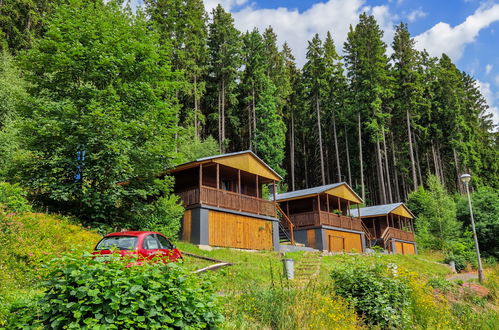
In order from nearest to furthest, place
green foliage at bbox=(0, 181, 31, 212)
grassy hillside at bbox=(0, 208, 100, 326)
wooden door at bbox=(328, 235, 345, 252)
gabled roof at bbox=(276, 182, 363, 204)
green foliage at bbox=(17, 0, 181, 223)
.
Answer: grassy hillside at bbox=(0, 208, 100, 326), green foliage at bbox=(0, 181, 31, 212), green foliage at bbox=(17, 0, 181, 223), wooden door at bbox=(328, 235, 345, 252), gabled roof at bbox=(276, 182, 363, 204)

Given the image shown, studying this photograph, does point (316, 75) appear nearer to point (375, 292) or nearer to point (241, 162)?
point (241, 162)

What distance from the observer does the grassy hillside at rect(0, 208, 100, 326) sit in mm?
8350

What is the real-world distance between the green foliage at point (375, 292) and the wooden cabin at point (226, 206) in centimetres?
1068

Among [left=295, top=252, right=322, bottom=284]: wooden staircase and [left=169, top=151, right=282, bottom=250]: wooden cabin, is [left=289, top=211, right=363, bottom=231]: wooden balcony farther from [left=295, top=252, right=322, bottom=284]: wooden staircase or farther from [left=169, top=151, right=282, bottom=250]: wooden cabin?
[left=295, top=252, right=322, bottom=284]: wooden staircase

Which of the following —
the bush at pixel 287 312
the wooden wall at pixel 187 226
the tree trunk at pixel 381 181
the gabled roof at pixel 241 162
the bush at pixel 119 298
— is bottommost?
the bush at pixel 287 312

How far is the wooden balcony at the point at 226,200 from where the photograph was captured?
19.3m

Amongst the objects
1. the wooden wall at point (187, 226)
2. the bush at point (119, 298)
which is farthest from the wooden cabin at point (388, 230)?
the bush at point (119, 298)

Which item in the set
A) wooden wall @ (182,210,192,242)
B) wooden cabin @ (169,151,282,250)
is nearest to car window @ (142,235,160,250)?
wooden cabin @ (169,151,282,250)

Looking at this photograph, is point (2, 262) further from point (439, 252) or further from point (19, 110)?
point (439, 252)

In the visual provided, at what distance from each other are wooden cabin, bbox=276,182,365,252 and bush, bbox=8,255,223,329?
2290 cm

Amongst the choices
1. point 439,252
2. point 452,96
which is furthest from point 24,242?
point 452,96

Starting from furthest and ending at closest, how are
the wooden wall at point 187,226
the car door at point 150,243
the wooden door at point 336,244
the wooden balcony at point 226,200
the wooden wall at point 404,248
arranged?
the wooden wall at point 404,248 → the wooden door at point 336,244 → the wooden balcony at point 226,200 → the wooden wall at point 187,226 → the car door at point 150,243

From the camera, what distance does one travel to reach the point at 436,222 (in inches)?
1443

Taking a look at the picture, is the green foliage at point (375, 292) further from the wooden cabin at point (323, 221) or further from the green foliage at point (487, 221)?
the green foliage at point (487, 221)
